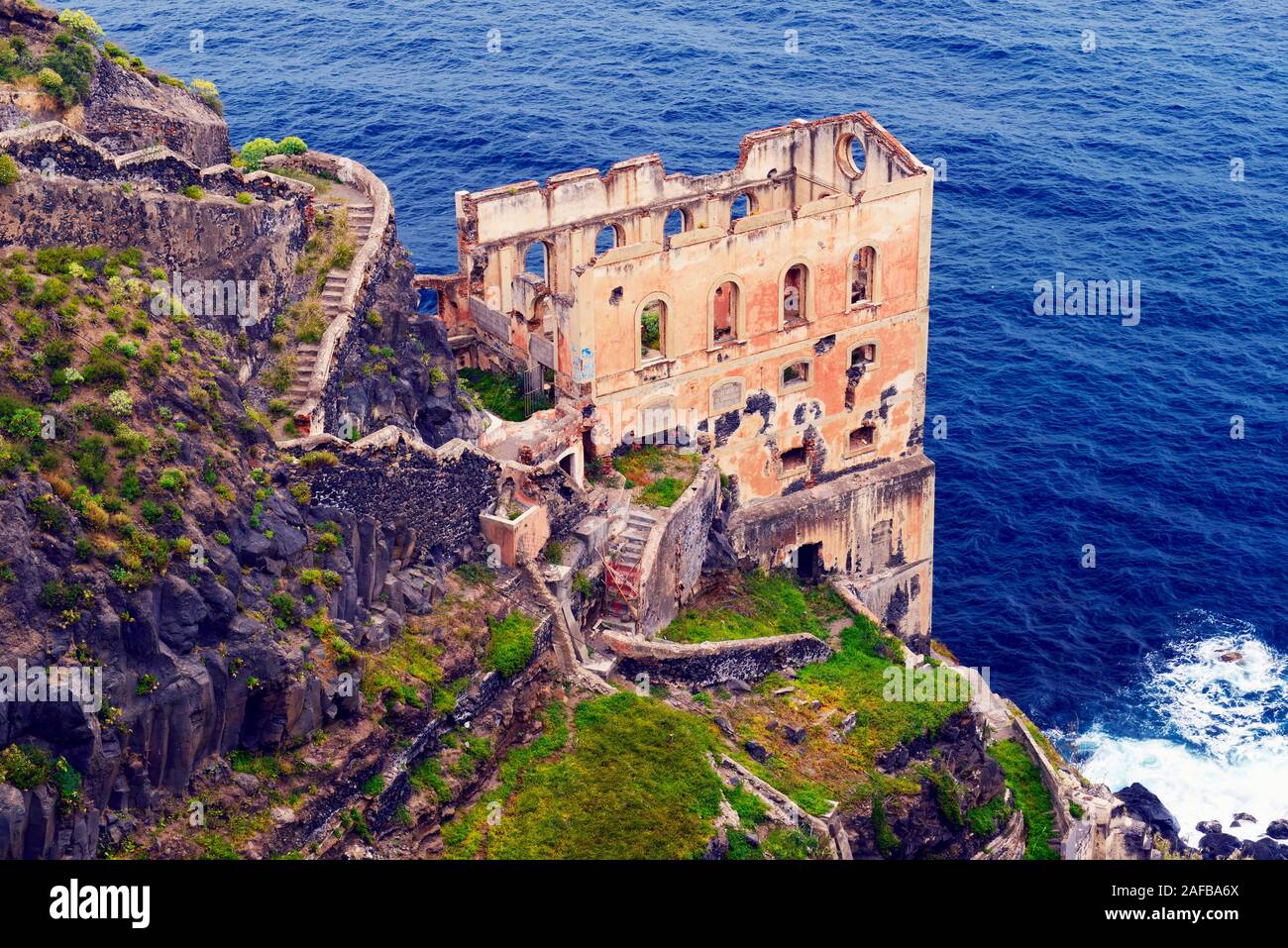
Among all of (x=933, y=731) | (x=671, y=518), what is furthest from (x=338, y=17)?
(x=933, y=731)

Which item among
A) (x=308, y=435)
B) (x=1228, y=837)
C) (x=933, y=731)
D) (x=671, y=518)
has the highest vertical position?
(x=308, y=435)

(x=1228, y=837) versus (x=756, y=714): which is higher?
(x=756, y=714)

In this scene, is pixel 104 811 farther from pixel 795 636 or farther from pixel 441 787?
pixel 795 636

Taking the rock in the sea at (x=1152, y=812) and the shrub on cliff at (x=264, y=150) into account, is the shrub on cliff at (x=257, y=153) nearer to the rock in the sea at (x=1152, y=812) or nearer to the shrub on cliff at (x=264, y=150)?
the shrub on cliff at (x=264, y=150)

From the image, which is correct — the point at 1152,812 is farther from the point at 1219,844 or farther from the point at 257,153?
the point at 257,153

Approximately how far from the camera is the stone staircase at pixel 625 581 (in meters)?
77.6

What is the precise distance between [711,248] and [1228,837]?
34.8 m

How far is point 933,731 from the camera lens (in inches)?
3044

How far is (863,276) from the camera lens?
90.1 metres

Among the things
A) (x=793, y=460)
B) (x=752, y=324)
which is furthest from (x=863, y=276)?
(x=793, y=460)

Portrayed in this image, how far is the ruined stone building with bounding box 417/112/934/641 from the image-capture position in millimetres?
82375

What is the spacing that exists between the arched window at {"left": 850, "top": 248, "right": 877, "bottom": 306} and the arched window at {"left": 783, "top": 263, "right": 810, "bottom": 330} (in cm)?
247

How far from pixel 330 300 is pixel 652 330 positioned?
1803 centimetres

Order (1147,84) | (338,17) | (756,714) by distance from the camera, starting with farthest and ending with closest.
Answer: (338,17), (1147,84), (756,714)
